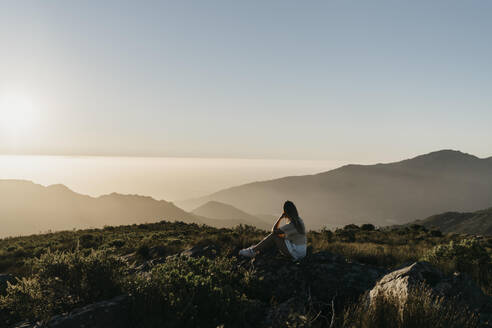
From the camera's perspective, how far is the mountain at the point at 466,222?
97.6m

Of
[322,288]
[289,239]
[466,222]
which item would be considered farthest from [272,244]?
[466,222]

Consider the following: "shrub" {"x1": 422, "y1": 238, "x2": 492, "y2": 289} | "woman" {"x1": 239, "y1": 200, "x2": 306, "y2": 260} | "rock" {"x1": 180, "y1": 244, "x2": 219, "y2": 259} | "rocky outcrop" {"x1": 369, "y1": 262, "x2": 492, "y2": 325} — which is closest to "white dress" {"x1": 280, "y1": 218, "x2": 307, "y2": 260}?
"woman" {"x1": 239, "y1": 200, "x2": 306, "y2": 260}

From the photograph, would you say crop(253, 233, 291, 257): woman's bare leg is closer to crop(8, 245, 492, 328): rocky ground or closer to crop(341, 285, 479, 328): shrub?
crop(8, 245, 492, 328): rocky ground

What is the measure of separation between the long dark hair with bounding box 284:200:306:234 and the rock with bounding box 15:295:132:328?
4.32 meters

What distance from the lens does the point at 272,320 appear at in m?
4.73

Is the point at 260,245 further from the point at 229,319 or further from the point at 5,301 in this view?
the point at 5,301

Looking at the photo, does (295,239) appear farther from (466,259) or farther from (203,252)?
(466,259)

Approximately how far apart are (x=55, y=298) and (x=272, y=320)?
3.77 metres

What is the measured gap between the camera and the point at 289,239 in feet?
25.1

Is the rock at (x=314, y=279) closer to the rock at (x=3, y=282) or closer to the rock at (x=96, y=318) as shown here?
the rock at (x=96, y=318)

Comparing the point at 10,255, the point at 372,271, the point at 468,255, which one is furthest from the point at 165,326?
the point at 10,255

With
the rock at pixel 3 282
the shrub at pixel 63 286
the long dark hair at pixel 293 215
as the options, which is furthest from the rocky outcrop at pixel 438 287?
the rock at pixel 3 282

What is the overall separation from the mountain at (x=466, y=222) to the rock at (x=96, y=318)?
10091 cm

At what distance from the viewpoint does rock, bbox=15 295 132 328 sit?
4410 millimetres
